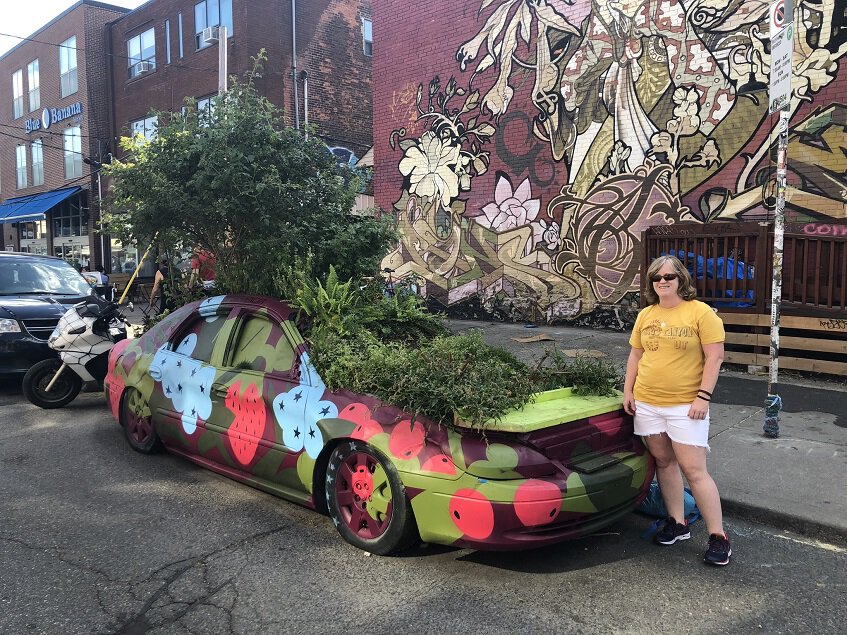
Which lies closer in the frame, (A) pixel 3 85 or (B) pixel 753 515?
(B) pixel 753 515

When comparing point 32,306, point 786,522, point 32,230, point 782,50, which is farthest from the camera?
point 32,230

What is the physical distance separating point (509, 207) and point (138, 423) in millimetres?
8563

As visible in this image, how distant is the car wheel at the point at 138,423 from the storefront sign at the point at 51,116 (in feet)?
84.1

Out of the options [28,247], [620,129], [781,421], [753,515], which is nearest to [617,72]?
[620,129]

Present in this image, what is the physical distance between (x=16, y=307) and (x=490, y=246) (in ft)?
26.3

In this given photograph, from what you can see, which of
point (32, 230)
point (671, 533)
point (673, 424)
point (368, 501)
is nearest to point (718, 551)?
point (671, 533)

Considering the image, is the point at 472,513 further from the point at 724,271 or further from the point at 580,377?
the point at 724,271

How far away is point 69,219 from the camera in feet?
95.9

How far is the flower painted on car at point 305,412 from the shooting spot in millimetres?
3914

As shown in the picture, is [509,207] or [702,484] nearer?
[702,484]

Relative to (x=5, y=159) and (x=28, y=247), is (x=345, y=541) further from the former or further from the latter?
(x=5, y=159)

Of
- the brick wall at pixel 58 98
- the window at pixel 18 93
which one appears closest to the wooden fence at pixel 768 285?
the brick wall at pixel 58 98

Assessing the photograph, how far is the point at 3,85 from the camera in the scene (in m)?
33.6

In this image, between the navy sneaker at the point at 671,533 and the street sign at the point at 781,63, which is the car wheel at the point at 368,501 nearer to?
the navy sneaker at the point at 671,533
